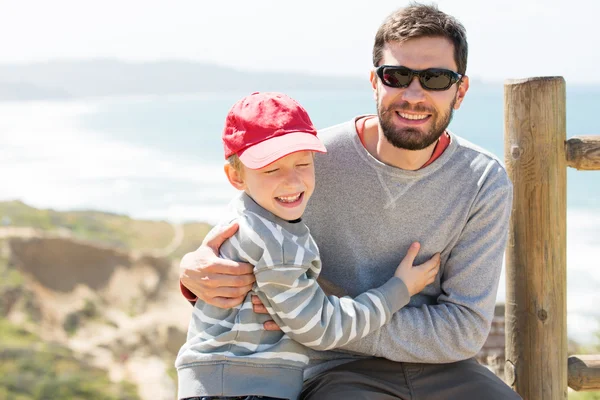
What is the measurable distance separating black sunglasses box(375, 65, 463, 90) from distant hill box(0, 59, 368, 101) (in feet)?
235

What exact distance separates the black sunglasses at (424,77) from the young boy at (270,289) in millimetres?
458

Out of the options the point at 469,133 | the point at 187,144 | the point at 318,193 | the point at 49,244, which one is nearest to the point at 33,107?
the point at 187,144

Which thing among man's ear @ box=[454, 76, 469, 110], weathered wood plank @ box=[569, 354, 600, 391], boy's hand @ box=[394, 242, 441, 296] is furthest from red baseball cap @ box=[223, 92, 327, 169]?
weathered wood plank @ box=[569, 354, 600, 391]

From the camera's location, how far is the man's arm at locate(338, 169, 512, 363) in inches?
103

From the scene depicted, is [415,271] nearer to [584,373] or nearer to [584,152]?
[584,152]

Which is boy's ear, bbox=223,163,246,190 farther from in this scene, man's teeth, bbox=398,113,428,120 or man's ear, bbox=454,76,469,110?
man's ear, bbox=454,76,469,110

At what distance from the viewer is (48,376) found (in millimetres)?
10602

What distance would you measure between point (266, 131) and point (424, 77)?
0.68 meters

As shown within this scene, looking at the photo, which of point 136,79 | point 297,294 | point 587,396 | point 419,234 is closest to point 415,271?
point 419,234

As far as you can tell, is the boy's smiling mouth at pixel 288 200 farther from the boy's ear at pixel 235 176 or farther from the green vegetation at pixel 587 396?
the green vegetation at pixel 587 396

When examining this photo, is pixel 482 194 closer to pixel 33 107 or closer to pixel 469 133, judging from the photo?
pixel 469 133

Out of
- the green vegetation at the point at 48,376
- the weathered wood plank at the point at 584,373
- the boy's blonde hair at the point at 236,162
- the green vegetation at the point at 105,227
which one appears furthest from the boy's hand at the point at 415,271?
the green vegetation at the point at 105,227

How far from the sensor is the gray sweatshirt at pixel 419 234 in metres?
2.63

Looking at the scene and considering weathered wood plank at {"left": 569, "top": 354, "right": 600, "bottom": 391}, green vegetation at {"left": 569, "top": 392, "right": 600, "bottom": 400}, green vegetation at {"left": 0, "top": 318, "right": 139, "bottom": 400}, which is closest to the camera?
weathered wood plank at {"left": 569, "top": 354, "right": 600, "bottom": 391}
